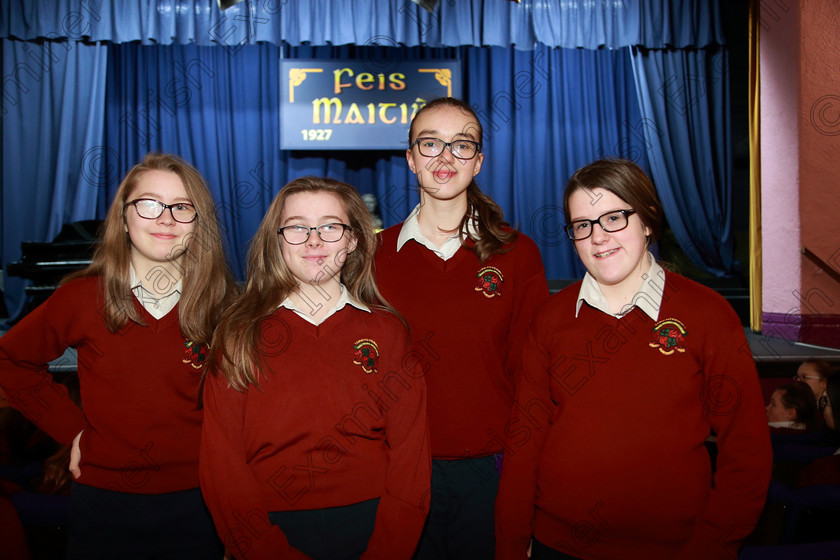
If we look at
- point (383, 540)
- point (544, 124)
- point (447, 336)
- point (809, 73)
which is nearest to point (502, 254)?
point (447, 336)

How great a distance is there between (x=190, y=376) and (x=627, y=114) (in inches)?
206

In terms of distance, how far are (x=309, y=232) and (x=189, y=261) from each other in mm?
339

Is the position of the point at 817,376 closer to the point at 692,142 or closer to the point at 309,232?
the point at 309,232

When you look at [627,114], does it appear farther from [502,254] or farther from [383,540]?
[383,540]

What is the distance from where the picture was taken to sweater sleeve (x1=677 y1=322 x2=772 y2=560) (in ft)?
3.88

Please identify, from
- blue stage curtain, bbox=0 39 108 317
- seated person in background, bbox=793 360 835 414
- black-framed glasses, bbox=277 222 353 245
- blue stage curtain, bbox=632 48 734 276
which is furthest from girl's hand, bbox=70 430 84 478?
blue stage curtain, bbox=632 48 734 276

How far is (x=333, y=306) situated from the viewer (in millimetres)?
1428

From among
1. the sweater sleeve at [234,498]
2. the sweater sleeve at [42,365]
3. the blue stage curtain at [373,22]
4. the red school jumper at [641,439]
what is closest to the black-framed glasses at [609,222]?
the red school jumper at [641,439]

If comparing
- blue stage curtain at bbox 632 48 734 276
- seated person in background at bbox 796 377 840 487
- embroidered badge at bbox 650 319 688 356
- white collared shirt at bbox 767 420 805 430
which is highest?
blue stage curtain at bbox 632 48 734 276

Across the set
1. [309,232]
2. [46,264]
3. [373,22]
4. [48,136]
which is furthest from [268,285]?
[48,136]

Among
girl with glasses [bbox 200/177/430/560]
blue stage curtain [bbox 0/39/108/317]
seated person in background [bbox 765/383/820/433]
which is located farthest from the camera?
blue stage curtain [bbox 0/39/108/317]

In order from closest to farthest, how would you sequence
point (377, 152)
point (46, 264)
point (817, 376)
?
point (817, 376) → point (46, 264) → point (377, 152)

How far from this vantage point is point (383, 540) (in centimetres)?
129

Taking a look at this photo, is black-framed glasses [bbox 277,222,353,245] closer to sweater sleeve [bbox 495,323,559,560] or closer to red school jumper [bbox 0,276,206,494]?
red school jumper [bbox 0,276,206,494]
